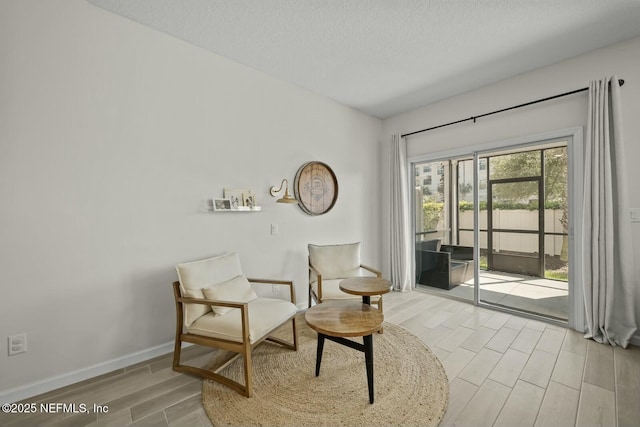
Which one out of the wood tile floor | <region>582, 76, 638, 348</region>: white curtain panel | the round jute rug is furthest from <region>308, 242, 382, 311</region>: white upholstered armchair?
<region>582, 76, 638, 348</region>: white curtain panel

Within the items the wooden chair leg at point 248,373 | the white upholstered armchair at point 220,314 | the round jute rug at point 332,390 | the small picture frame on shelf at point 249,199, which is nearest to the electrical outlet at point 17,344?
the white upholstered armchair at point 220,314

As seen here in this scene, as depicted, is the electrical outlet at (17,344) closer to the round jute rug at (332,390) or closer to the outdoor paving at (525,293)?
the round jute rug at (332,390)

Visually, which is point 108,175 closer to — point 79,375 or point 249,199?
point 249,199

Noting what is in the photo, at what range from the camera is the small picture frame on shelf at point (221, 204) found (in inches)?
105

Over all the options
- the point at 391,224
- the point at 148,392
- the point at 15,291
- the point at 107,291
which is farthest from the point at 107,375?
the point at 391,224

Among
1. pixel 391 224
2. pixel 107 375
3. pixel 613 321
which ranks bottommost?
pixel 107 375

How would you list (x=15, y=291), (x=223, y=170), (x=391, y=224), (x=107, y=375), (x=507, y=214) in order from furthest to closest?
(x=391, y=224) < (x=507, y=214) < (x=223, y=170) < (x=107, y=375) < (x=15, y=291)

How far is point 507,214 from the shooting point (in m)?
3.35

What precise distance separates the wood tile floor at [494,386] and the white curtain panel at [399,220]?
1399mm

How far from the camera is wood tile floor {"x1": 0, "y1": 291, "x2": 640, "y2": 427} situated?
1626 millimetres

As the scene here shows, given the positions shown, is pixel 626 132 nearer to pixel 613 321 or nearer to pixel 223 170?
pixel 613 321

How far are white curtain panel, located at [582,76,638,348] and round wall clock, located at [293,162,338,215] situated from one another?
2645mm

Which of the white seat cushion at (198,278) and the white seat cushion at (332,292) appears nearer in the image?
the white seat cushion at (198,278)

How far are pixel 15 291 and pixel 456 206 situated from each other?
445 cm
